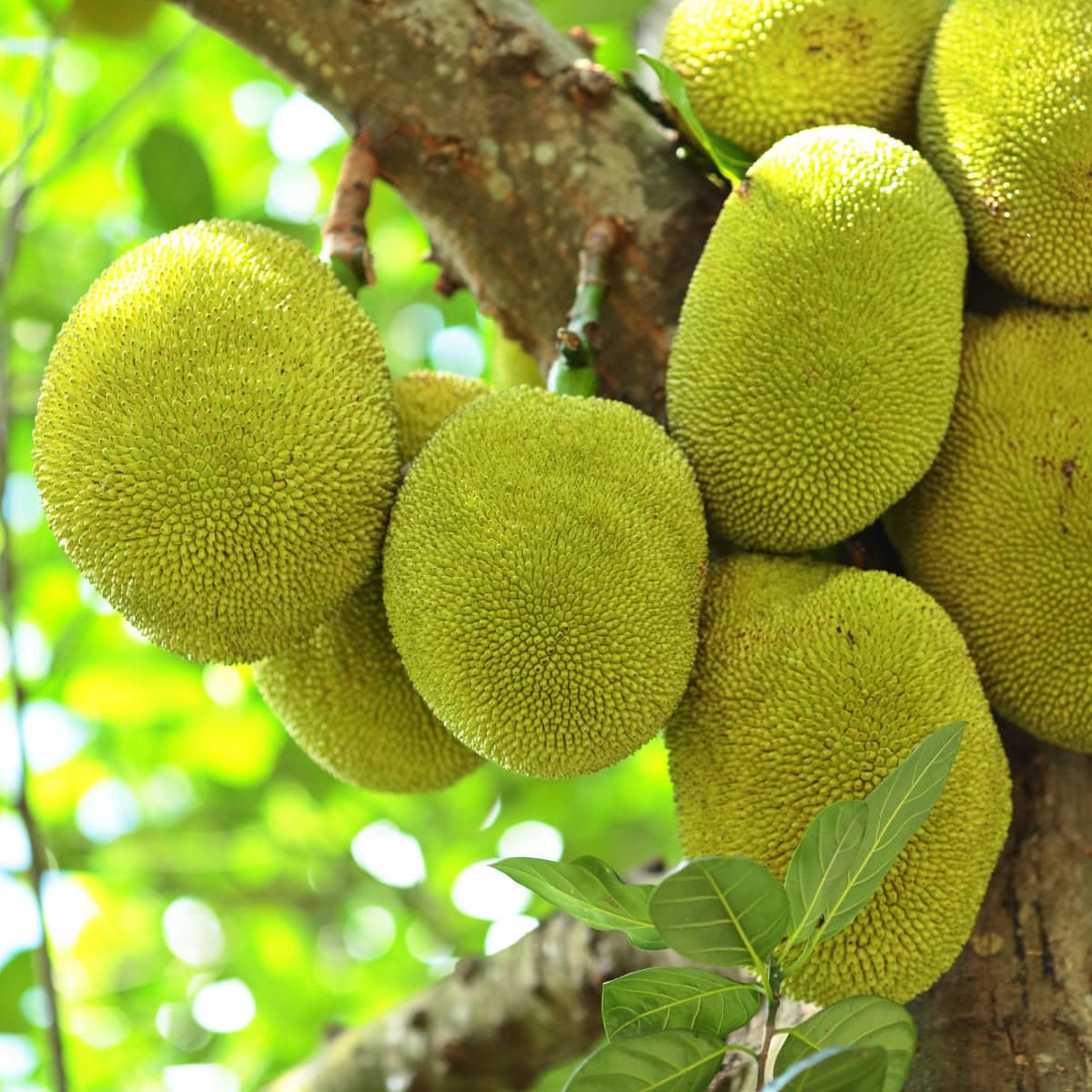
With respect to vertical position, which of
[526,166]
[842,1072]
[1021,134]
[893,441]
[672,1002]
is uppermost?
[1021,134]

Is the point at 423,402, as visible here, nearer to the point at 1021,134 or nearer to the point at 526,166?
the point at 526,166

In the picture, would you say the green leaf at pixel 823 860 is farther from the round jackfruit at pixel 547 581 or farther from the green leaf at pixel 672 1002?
the round jackfruit at pixel 547 581

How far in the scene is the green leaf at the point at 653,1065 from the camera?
784mm

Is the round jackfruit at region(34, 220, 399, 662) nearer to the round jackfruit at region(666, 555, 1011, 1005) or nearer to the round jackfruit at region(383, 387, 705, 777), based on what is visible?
the round jackfruit at region(383, 387, 705, 777)

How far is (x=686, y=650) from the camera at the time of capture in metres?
1.06

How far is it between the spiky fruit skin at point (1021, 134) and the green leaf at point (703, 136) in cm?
19

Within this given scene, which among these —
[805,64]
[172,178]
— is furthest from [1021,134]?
[172,178]

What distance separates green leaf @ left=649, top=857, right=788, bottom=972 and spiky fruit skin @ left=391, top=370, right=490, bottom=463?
0.55 m

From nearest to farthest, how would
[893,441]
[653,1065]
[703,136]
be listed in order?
[653,1065], [893,441], [703,136]

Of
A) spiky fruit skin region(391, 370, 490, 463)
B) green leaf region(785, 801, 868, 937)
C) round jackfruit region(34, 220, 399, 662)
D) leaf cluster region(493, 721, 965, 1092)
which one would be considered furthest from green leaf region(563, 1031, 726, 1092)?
spiky fruit skin region(391, 370, 490, 463)

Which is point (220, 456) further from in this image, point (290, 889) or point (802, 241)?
point (290, 889)

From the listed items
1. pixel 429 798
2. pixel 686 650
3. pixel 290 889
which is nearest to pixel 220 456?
pixel 686 650

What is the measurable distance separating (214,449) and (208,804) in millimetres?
1864

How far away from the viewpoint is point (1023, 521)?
1.13 m
